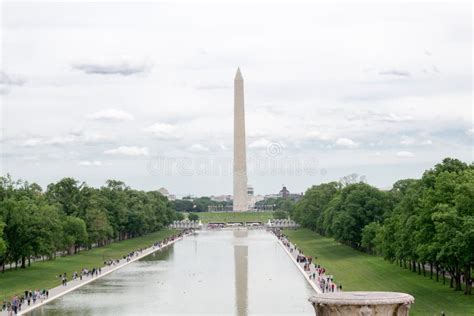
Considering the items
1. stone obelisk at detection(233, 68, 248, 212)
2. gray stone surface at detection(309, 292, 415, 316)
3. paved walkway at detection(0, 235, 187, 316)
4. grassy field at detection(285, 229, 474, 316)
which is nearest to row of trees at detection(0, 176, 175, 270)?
paved walkway at detection(0, 235, 187, 316)

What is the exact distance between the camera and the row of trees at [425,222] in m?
37.6

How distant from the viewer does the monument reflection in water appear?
35906mm

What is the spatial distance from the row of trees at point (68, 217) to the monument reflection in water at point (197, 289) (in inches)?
231

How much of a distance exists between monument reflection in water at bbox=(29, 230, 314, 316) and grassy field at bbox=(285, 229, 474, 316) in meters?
2.82

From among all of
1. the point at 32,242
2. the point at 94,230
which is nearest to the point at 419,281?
the point at 32,242

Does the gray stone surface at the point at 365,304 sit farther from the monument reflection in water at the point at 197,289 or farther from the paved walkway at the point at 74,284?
the paved walkway at the point at 74,284

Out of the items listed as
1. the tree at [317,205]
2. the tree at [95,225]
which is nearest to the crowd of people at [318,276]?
the tree at [95,225]

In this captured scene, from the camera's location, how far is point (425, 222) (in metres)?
43.0

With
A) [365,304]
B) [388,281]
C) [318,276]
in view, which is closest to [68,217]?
[318,276]

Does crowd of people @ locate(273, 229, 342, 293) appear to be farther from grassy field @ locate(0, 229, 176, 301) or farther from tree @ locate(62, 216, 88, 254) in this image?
tree @ locate(62, 216, 88, 254)

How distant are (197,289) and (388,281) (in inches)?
411

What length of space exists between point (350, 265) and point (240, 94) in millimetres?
77417

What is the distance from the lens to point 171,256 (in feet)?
240

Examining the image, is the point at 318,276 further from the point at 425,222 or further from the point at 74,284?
the point at 74,284
